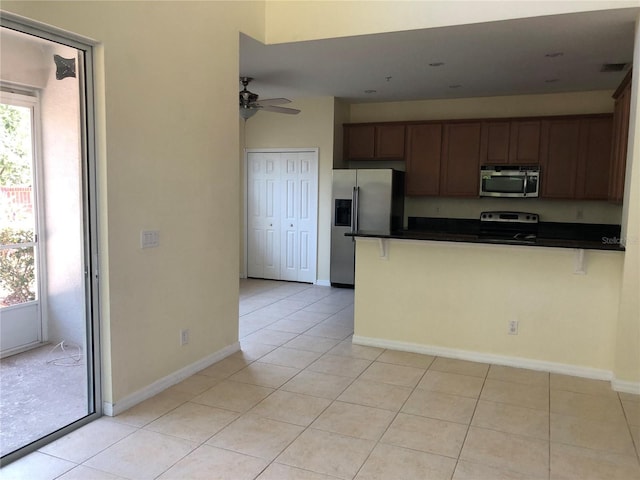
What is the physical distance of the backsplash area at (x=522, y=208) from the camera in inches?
238

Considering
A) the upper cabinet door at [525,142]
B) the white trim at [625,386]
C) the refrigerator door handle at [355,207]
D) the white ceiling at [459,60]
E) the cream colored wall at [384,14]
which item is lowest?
the white trim at [625,386]

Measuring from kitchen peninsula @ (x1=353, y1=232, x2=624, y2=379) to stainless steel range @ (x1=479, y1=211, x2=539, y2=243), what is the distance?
2.43m

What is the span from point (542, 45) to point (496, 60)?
0.54 metres

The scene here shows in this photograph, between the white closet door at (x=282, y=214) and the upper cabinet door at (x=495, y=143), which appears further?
the white closet door at (x=282, y=214)

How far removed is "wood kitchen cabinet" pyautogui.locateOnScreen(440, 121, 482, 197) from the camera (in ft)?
20.7

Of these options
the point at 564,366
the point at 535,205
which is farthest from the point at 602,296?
the point at 535,205

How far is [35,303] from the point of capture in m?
2.87

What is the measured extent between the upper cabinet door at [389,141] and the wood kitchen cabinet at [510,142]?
3.53 feet

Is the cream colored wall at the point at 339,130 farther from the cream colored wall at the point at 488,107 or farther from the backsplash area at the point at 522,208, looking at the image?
the backsplash area at the point at 522,208

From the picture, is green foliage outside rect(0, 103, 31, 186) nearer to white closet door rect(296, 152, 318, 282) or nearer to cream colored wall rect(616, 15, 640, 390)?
cream colored wall rect(616, 15, 640, 390)

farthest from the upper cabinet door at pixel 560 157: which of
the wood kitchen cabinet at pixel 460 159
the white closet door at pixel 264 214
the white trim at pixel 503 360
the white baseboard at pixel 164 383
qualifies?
the white baseboard at pixel 164 383

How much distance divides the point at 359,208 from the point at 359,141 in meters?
1.09

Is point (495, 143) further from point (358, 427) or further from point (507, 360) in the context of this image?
point (358, 427)

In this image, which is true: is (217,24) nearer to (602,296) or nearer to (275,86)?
(275,86)
